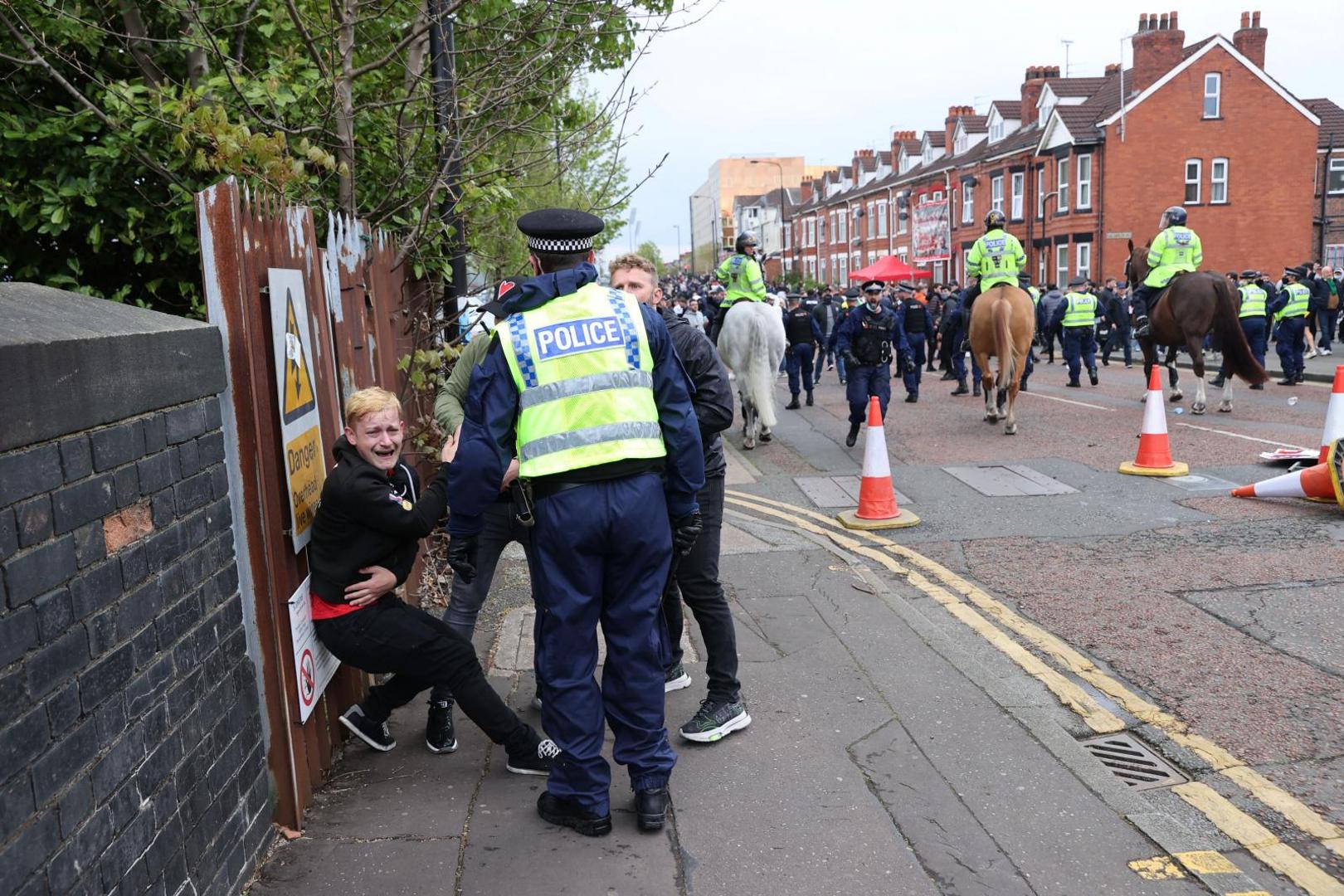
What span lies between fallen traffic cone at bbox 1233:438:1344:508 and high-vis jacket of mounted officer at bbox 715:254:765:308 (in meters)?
5.61

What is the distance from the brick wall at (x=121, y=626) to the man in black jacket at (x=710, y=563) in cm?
174

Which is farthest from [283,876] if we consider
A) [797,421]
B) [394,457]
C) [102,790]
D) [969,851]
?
[797,421]

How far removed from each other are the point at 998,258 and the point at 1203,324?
2.87m

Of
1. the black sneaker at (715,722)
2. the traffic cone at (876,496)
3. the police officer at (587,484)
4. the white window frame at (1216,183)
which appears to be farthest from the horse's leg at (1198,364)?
the white window frame at (1216,183)

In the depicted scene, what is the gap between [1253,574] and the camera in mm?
6629

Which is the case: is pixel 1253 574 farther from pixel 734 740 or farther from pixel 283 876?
pixel 283 876

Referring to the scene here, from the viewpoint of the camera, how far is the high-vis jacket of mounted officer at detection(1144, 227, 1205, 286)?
46.5 feet

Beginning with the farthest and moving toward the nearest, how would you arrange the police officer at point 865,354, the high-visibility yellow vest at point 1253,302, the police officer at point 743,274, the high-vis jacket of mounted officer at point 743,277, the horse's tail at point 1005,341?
the high-visibility yellow vest at point 1253,302
the horse's tail at point 1005,341
the high-vis jacket of mounted officer at point 743,277
the police officer at point 743,274
the police officer at point 865,354

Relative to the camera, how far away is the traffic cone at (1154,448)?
9.86 m

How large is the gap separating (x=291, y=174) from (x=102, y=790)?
308cm

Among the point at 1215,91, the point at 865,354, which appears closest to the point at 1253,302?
the point at 865,354

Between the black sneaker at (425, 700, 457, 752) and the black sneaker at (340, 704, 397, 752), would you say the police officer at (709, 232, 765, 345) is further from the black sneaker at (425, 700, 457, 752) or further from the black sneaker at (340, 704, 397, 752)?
the black sneaker at (340, 704, 397, 752)

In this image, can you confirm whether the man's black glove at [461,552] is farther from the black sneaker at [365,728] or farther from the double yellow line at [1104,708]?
the double yellow line at [1104,708]

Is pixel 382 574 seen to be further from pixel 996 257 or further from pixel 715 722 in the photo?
pixel 996 257
